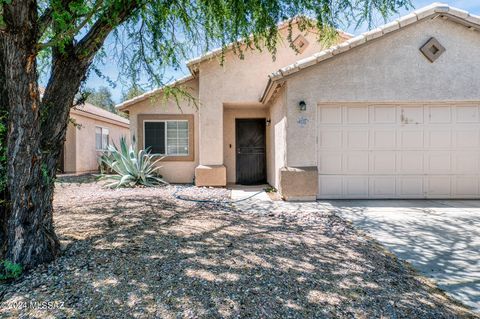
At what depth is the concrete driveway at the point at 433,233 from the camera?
3715mm

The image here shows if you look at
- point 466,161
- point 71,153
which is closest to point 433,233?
point 466,161

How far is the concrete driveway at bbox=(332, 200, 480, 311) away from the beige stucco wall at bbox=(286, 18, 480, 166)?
2065 millimetres

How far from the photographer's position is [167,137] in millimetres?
12320

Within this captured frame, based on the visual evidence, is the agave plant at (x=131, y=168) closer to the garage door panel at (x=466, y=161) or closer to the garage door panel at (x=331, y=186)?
the garage door panel at (x=331, y=186)

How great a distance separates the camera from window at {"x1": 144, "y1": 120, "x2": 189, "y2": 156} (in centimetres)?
1225

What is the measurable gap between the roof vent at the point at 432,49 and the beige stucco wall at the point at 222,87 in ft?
12.9

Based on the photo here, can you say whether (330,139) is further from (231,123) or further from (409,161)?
(231,123)

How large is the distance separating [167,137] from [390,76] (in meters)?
8.02

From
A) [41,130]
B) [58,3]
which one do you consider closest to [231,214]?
[41,130]

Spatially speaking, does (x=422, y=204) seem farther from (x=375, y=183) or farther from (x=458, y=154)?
(x=458, y=154)

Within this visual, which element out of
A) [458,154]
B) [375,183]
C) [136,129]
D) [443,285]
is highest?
[136,129]

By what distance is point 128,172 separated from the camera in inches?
428

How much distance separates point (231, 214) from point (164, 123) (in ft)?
22.3

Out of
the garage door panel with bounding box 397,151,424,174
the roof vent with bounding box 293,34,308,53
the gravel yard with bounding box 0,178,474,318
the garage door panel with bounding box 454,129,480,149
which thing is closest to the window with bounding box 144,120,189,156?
the roof vent with bounding box 293,34,308,53
